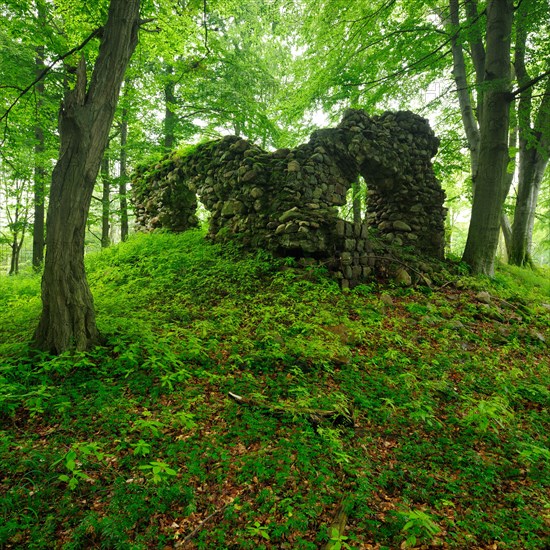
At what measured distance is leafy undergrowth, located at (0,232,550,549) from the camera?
1882mm

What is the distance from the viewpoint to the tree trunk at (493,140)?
6758mm

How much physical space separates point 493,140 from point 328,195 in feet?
12.5

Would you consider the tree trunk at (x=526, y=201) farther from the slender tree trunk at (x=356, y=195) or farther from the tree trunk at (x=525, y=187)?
the slender tree trunk at (x=356, y=195)

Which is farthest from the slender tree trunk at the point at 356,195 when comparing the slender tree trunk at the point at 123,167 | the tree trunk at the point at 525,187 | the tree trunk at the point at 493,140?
the slender tree trunk at the point at 123,167

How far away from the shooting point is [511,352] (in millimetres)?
4496

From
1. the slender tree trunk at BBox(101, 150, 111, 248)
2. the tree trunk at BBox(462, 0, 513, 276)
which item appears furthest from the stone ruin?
the slender tree trunk at BBox(101, 150, 111, 248)

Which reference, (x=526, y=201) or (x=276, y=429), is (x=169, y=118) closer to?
(x=276, y=429)

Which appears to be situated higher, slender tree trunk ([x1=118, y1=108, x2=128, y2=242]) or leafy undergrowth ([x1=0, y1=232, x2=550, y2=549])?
slender tree trunk ([x1=118, y1=108, x2=128, y2=242])

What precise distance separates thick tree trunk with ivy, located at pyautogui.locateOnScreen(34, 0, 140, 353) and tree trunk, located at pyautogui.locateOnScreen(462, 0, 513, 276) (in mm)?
7018

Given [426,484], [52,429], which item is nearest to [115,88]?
[52,429]

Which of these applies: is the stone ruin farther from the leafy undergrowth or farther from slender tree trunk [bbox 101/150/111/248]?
slender tree trunk [bbox 101/150/111/248]

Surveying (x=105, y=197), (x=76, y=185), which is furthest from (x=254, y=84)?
(x=76, y=185)

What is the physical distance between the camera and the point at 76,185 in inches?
129

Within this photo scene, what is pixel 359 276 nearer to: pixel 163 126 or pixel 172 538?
pixel 172 538
